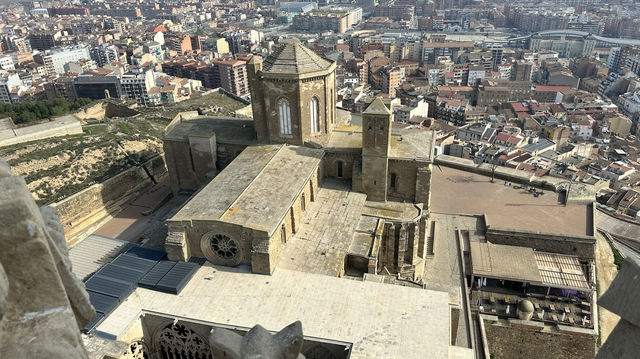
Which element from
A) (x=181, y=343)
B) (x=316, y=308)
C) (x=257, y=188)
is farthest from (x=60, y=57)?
(x=316, y=308)

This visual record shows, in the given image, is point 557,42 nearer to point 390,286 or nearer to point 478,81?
point 478,81

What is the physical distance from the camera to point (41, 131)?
47.3 m

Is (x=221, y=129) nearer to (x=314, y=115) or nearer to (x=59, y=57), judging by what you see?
(x=314, y=115)

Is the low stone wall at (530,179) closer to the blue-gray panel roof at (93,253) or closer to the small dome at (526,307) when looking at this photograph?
the small dome at (526,307)

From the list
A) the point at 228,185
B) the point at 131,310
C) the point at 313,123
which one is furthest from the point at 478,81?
the point at 131,310

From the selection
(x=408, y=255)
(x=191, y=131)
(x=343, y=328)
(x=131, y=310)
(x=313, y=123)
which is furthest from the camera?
(x=191, y=131)

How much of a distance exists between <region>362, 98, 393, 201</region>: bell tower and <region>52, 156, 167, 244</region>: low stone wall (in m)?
20.2

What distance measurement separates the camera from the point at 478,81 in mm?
94438

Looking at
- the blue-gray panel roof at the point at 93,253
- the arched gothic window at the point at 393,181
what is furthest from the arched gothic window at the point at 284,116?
the blue-gray panel roof at the point at 93,253

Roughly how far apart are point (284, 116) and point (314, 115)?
200 centimetres

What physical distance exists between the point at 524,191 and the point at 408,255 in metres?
15.5

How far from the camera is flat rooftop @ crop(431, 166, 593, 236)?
31.6 metres

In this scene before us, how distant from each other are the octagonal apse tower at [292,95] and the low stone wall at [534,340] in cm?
1575

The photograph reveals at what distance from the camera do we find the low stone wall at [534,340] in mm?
25016
